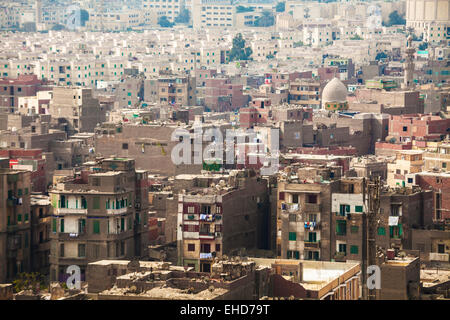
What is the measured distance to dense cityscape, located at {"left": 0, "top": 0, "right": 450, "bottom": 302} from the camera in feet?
81.9

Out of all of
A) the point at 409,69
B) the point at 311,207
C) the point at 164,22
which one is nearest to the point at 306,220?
the point at 311,207

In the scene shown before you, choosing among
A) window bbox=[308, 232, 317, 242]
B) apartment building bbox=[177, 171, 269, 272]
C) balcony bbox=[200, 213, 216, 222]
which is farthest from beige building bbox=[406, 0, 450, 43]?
window bbox=[308, 232, 317, 242]

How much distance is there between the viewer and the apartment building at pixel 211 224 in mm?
28547

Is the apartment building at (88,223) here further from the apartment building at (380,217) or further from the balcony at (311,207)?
the apartment building at (380,217)

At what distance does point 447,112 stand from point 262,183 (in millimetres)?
25418

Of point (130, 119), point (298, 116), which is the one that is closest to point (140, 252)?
point (130, 119)

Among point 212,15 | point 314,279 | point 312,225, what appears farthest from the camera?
point 212,15

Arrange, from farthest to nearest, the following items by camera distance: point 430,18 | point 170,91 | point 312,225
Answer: point 430,18 → point 170,91 → point 312,225

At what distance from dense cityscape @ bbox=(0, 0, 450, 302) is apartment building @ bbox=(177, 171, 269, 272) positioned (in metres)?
0.04

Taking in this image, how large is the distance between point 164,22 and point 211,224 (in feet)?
427

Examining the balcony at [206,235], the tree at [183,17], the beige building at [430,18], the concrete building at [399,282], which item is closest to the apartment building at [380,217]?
the balcony at [206,235]

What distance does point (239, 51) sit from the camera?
104 metres

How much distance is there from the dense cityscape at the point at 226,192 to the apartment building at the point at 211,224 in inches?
1.6

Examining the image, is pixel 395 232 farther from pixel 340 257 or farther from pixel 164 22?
pixel 164 22
